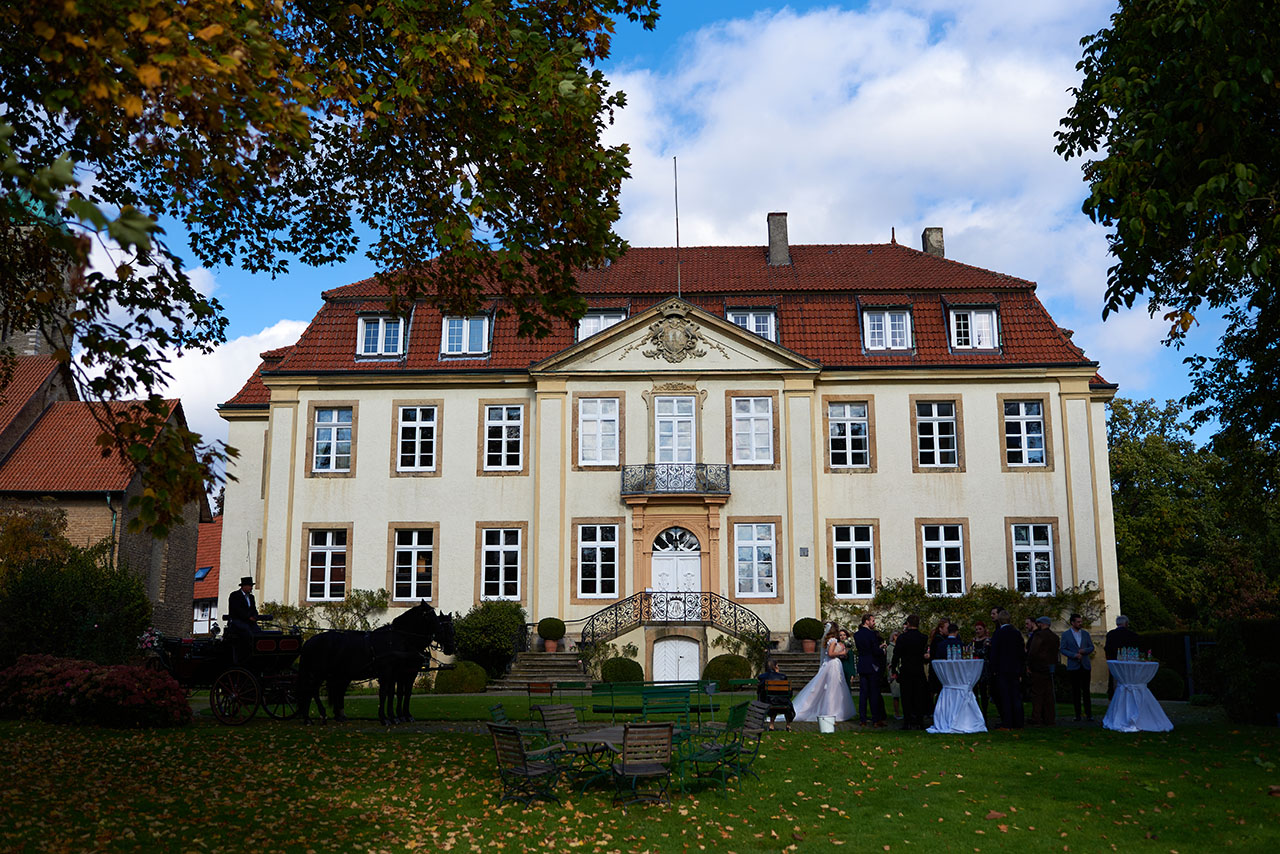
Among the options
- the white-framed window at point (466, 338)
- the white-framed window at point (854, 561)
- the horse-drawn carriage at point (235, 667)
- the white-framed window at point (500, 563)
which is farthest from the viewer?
the white-framed window at point (466, 338)

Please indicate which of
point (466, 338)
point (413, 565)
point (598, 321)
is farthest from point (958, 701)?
point (466, 338)

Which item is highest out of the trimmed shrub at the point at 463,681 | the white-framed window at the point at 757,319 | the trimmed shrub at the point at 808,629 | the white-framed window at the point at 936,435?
the white-framed window at the point at 757,319

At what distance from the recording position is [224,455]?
24.0 feet

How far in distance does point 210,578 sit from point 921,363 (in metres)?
35.2

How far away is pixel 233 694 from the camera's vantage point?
51.0 ft

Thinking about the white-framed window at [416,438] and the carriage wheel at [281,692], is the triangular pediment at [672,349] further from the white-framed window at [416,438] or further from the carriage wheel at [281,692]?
the carriage wheel at [281,692]

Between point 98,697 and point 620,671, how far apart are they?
12.4 m

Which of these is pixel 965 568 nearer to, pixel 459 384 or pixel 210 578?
pixel 459 384

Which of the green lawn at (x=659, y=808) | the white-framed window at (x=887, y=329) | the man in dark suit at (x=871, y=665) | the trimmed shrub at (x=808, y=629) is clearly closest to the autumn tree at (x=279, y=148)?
Answer: the green lawn at (x=659, y=808)

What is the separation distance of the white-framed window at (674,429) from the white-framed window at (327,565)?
8535 millimetres

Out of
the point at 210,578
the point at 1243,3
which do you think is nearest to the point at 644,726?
the point at 1243,3

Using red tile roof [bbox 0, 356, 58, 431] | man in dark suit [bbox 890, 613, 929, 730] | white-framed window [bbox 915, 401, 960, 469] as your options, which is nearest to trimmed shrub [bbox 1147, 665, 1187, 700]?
white-framed window [bbox 915, 401, 960, 469]

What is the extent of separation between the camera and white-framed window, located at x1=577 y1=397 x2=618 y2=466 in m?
28.3

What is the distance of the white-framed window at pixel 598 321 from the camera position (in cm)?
2994
